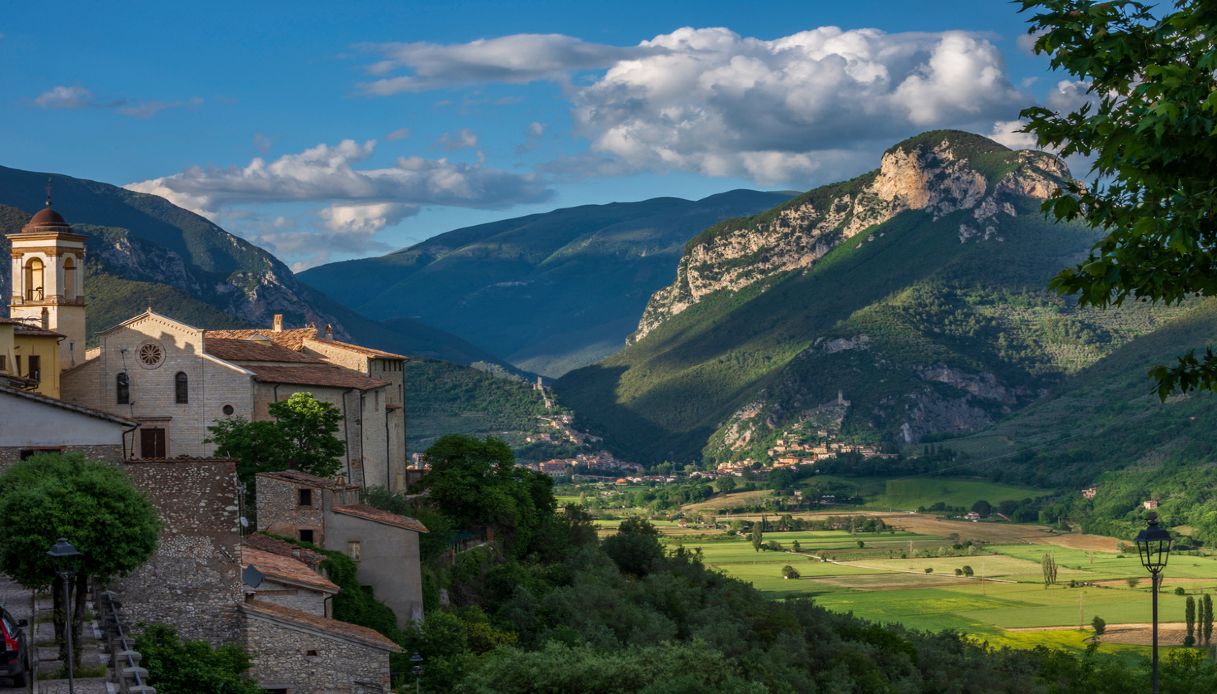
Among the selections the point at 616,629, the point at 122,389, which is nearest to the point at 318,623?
the point at 616,629

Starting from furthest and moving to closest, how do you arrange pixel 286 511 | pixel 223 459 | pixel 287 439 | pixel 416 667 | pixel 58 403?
1. pixel 287 439
2. pixel 286 511
3. pixel 416 667
4. pixel 58 403
5. pixel 223 459

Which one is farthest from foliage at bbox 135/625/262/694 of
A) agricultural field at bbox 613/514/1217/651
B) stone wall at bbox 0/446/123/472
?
agricultural field at bbox 613/514/1217/651

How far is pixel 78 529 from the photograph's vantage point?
25.1 meters

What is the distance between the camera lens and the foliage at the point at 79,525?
82.3 ft

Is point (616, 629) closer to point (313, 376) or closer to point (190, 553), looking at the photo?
point (313, 376)

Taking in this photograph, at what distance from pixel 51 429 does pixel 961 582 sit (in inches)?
4658

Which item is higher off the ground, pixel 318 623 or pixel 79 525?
pixel 79 525

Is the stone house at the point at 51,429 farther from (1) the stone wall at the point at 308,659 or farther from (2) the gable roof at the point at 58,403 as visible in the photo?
(1) the stone wall at the point at 308,659

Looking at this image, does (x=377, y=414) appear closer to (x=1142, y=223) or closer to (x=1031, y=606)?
(x=1142, y=223)

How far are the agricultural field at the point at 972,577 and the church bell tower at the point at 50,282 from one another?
64310 mm

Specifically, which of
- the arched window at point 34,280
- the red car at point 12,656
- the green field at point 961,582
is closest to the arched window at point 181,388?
the arched window at point 34,280

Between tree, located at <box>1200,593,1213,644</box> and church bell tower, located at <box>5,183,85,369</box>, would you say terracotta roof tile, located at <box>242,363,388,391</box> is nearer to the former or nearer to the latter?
church bell tower, located at <box>5,183,85,369</box>

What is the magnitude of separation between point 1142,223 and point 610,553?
59583 mm

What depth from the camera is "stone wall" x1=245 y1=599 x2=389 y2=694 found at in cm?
2862
